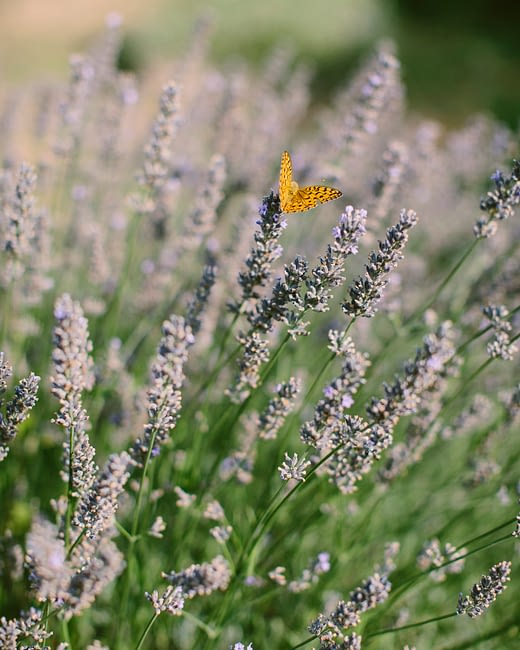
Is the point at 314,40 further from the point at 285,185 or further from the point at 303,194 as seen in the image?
the point at 285,185

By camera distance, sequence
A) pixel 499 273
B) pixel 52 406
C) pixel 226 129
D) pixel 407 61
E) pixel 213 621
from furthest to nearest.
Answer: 1. pixel 407 61
2. pixel 226 129
3. pixel 52 406
4. pixel 499 273
5. pixel 213 621

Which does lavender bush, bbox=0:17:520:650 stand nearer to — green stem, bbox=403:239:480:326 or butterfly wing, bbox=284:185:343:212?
green stem, bbox=403:239:480:326

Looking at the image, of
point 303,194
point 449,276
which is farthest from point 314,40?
point 303,194

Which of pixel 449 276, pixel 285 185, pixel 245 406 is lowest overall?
pixel 245 406

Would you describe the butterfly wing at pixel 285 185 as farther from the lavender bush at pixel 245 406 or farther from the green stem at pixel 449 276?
the green stem at pixel 449 276

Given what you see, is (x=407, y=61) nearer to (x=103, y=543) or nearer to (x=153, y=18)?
(x=153, y=18)

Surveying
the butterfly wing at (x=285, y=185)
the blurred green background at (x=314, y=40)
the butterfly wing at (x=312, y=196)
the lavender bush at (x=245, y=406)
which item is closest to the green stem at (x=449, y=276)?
the lavender bush at (x=245, y=406)

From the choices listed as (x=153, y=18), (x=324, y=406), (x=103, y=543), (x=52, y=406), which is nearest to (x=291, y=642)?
(x=103, y=543)
